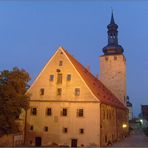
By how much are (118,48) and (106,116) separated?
24.5 meters

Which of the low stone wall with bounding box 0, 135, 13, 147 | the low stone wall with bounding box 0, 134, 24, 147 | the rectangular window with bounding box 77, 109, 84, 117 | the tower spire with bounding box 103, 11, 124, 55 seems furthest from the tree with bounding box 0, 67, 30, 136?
the tower spire with bounding box 103, 11, 124, 55

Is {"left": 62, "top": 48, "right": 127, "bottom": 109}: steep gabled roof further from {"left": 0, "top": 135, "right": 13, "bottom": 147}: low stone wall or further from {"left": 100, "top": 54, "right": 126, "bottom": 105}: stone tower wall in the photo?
{"left": 100, "top": 54, "right": 126, "bottom": 105}: stone tower wall

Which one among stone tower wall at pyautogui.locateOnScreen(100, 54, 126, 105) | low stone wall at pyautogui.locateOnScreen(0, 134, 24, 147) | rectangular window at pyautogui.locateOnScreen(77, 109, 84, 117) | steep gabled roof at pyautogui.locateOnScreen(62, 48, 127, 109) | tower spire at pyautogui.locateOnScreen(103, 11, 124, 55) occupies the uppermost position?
tower spire at pyautogui.locateOnScreen(103, 11, 124, 55)

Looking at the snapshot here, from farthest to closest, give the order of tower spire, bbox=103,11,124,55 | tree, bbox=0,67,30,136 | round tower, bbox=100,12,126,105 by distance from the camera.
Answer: tower spire, bbox=103,11,124,55, round tower, bbox=100,12,126,105, tree, bbox=0,67,30,136

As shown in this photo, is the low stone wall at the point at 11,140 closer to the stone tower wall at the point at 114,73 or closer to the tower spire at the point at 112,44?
the stone tower wall at the point at 114,73

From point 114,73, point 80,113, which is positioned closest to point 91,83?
point 80,113

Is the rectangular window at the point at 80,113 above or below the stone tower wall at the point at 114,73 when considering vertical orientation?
below

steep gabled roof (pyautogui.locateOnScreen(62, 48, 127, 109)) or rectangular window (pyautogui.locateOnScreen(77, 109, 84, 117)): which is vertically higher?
steep gabled roof (pyautogui.locateOnScreen(62, 48, 127, 109))

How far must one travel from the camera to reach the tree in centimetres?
3356

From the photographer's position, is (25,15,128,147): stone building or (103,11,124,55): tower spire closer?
(25,15,128,147): stone building

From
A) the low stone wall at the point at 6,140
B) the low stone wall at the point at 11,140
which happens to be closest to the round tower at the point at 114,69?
the low stone wall at the point at 11,140

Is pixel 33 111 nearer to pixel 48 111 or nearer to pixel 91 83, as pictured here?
pixel 48 111

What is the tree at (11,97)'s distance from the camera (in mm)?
33562

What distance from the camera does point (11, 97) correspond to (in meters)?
34.3
